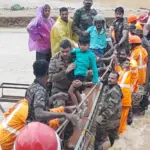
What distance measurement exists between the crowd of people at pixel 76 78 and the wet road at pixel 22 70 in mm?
293

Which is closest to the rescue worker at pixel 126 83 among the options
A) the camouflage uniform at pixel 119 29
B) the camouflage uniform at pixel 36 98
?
the camouflage uniform at pixel 119 29

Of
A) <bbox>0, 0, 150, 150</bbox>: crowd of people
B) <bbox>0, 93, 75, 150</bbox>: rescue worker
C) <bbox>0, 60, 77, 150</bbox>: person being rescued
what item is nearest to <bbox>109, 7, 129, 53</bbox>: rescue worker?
<bbox>0, 0, 150, 150</bbox>: crowd of people

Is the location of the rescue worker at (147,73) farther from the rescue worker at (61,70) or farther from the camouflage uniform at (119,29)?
the rescue worker at (61,70)

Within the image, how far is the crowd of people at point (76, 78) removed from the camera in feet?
15.8

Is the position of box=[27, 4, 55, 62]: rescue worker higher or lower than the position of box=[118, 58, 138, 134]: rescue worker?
higher

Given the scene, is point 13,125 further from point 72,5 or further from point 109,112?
point 72,5

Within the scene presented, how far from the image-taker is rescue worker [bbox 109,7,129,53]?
8.87m

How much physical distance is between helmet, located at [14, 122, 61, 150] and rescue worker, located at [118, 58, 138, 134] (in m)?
4.14

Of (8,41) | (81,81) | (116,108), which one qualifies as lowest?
(8,41)

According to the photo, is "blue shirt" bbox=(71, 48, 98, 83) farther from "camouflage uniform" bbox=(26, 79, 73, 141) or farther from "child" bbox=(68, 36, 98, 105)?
"camouflage uniform" bbox=(26, 79, 73, 141)

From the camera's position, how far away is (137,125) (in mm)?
9109

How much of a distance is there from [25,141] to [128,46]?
5.62 m

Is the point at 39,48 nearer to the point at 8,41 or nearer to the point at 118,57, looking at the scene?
the point at 118,57

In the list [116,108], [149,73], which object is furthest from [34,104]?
[149,73]
